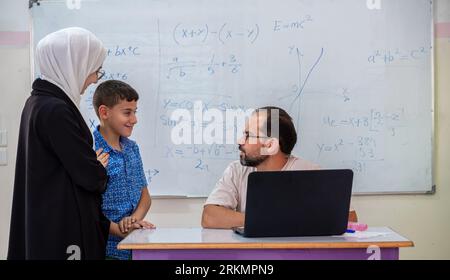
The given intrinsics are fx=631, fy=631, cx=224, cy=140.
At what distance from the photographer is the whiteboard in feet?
9.80

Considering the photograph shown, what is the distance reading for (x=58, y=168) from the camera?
5.78 feet

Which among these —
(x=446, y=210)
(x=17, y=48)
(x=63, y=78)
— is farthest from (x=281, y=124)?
(x=17, y=48)

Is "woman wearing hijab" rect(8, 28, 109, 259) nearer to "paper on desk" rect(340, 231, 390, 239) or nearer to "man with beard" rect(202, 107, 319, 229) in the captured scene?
"man with beard" rect(202, 107, 319, 229)

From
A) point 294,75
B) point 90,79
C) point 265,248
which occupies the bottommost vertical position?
point 265,248

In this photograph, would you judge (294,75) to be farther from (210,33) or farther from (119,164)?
(119,164)

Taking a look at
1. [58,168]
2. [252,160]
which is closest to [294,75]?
[252,160]

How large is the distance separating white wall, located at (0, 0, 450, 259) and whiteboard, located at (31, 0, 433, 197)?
0.18 ft

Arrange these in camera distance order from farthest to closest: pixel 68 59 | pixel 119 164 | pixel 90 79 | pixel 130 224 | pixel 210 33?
1. pixel 210 33
2. pixel 119 164
3. pixel 130 224
4. pixel 90 79
5. pixel 68 59

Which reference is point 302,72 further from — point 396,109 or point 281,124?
point 281,124

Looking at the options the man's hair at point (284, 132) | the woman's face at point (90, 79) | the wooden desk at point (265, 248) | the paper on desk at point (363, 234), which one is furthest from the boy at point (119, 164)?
the paper on desk at point (363, 234)

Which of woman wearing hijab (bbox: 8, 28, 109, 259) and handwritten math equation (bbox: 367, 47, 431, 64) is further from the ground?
handwritten math equation (bbox: 367, 47, 431, 64)

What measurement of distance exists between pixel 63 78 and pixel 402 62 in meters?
1.78

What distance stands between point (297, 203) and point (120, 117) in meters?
0.83

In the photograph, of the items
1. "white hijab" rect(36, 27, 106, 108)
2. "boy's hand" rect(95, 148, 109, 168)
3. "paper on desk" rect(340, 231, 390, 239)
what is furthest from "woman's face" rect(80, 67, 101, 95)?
"paper on desk" rect(340, 231, 390, 239)
